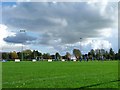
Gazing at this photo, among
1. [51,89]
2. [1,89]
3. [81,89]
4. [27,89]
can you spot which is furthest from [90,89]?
[1,89]

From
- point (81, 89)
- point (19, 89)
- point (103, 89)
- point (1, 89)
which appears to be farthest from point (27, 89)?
point (103, 89)

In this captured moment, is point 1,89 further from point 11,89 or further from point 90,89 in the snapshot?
point 90,89

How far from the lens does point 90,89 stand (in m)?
15.8

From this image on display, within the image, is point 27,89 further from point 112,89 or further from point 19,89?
point 112,89

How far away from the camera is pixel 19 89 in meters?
15.6

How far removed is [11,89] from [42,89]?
159cm

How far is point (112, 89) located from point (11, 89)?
5.10 metres

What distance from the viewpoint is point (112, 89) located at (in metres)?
15.9

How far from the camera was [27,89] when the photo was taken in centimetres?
1562

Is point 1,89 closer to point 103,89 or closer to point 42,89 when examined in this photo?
point 42,89

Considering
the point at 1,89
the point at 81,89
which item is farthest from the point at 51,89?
the point at 1,89

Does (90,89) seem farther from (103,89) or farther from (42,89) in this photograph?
(42,89)

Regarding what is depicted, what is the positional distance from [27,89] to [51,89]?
3.92 feet

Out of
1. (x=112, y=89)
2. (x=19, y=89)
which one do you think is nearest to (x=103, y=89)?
(x=112, y=89)
